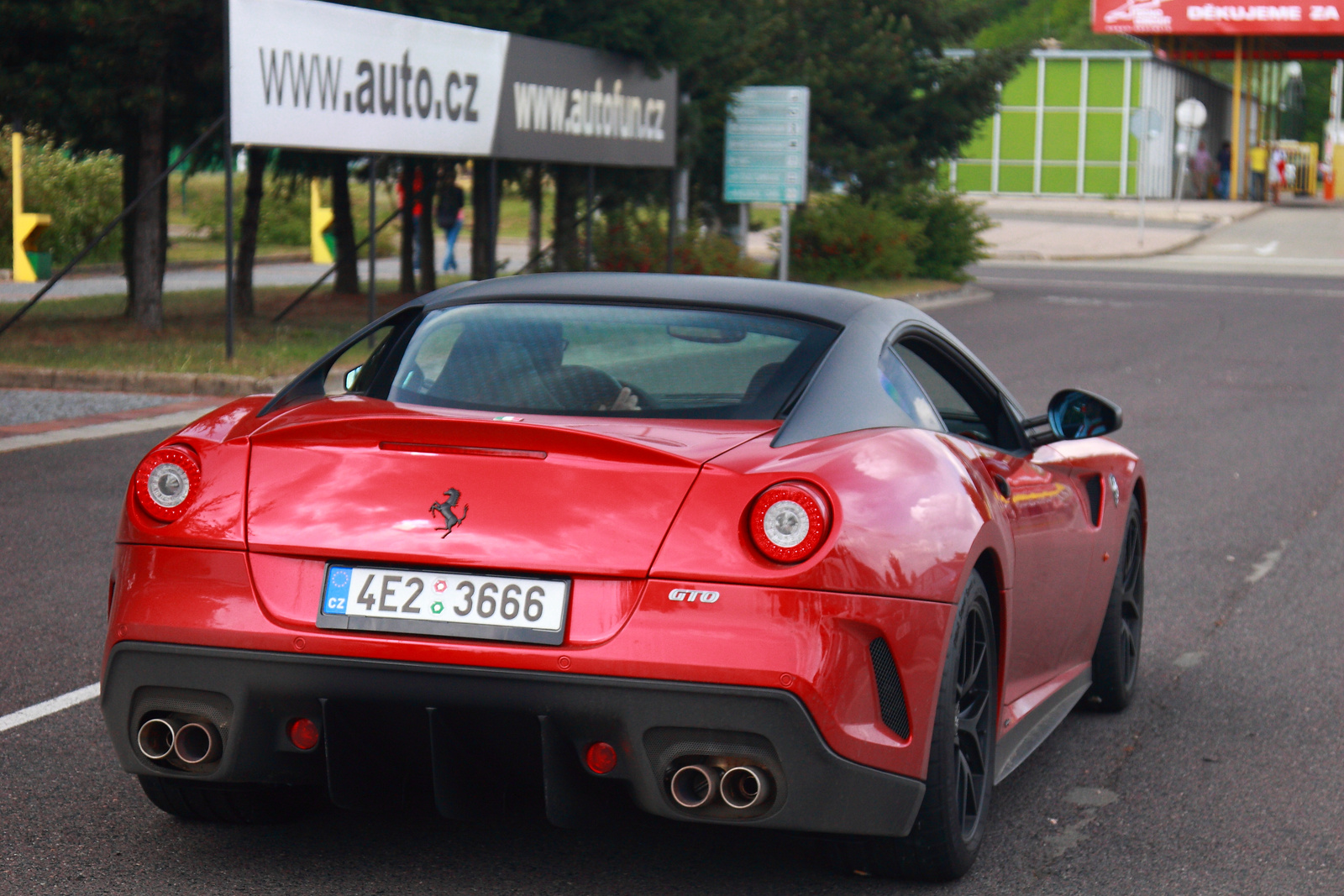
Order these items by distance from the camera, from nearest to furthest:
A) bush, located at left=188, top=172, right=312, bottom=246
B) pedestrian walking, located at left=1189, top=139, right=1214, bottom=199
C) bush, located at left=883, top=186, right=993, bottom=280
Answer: bush, located at left=883, top=186, right=993, bottom=280 < bush, located at left=188, top=172, right=312, bottom=246 < pedestrian walking, located at left=1189, top=139, right=1214, bottom=199

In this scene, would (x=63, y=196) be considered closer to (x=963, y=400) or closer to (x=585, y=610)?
(x=963, y=400)

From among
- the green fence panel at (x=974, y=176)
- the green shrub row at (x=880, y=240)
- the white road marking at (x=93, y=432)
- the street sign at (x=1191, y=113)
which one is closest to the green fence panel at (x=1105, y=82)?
the green fence panel at (x=974, y=176)

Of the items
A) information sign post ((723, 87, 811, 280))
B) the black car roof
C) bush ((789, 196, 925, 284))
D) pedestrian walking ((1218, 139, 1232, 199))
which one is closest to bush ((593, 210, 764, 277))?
information sign post ((723, 87, 811, 280))

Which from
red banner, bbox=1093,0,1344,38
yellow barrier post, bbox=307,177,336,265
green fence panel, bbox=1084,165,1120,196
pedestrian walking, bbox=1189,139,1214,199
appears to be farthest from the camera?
pedestrian walking, bbox=1189,139,1214,199

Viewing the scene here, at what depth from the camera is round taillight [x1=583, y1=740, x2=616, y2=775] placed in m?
3.38

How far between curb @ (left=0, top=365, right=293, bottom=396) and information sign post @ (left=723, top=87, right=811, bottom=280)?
12.3m

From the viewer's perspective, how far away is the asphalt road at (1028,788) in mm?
3883

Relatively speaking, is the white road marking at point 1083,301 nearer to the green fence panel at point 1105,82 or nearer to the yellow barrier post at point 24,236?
the yellow barrier post at point 24,236

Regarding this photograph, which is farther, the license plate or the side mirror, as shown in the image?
the side mirror

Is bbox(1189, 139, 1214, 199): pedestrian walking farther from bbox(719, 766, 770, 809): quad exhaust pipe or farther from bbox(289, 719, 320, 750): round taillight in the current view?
bbox(289, 719, 320, 750): round taillight

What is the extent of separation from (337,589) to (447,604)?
0.23m

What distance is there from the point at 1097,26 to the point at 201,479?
5949cm

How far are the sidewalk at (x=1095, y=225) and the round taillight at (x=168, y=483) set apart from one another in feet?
113

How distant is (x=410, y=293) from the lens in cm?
2330
